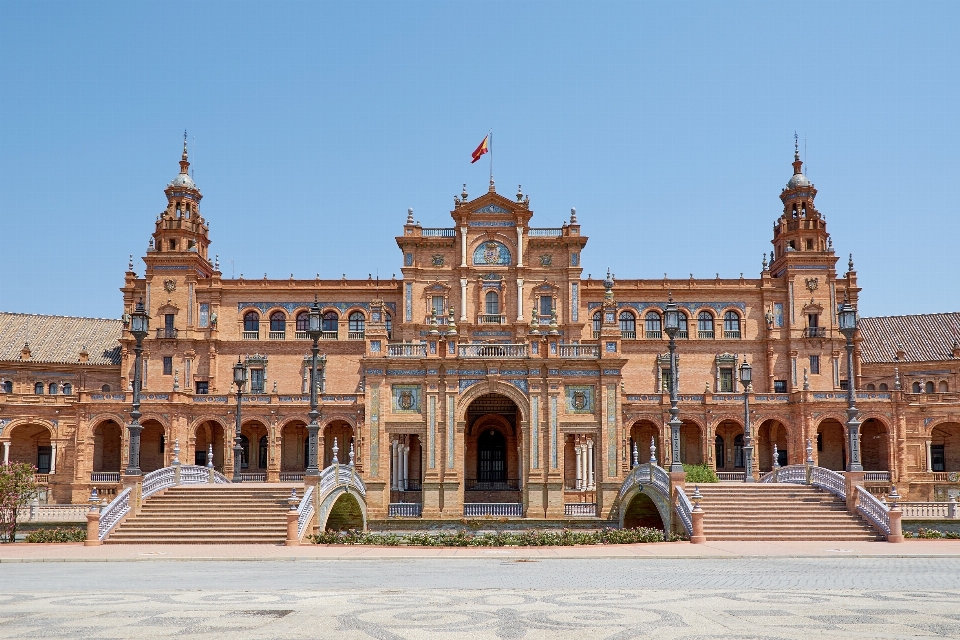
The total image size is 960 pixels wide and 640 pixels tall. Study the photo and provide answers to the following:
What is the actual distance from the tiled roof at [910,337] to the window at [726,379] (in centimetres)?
1306

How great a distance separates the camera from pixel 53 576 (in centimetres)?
1886

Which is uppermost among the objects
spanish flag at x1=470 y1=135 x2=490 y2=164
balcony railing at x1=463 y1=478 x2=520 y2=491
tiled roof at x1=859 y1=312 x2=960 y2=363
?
spanish flag at x1=470 y1=135 x2=490 y2=164

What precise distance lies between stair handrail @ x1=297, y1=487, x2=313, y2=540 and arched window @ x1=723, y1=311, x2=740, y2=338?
40184mm

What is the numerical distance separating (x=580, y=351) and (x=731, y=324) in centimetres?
2623

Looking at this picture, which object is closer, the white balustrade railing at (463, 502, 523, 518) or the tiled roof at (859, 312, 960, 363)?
the white balustrade railing at (463, 502, 523, 518)

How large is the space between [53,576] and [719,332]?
166 feet

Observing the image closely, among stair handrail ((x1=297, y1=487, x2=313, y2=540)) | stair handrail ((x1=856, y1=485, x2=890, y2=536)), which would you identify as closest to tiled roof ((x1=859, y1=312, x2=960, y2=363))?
stair handrail ((x1=856, y1=485, x2=890, y2=536))

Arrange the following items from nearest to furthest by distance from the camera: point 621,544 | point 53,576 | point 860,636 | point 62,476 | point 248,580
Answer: point 860,636
point 248,580
point 53,576
point 621,544
point 62,476

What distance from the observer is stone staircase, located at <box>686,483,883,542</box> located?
27.8m

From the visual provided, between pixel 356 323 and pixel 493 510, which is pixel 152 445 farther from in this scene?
pixel 493 510

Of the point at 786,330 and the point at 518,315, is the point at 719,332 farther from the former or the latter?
the point at 518,315

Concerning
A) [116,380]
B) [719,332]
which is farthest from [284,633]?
[116,380]

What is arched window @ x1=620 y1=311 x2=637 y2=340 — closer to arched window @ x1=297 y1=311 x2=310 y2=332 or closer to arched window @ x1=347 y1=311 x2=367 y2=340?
arched window @ x1=347 y1=311 x2=367 y2=340


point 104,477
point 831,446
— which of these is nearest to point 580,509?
point 831,446
